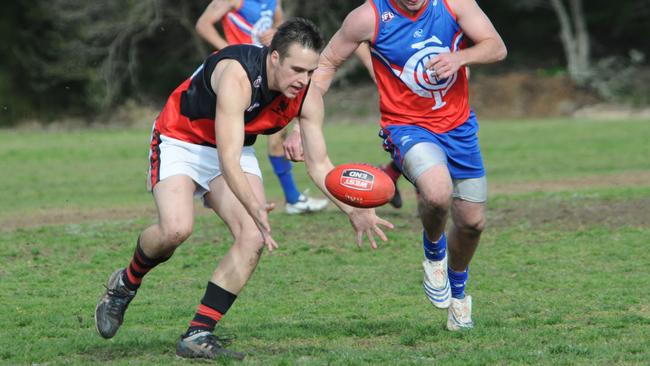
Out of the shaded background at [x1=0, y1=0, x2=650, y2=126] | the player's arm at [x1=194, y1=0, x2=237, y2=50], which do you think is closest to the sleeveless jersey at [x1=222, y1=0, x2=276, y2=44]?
the player's arm at [x1=194, y1=0, x2=237, y2=50]

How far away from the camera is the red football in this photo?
5.58 metres

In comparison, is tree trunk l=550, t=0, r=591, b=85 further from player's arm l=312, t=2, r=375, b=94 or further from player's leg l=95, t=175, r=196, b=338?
player's leg l=95, t=175, r=196, b=338

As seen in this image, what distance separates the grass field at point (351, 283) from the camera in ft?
18.8

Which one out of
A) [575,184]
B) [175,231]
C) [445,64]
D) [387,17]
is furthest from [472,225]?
[575,184]

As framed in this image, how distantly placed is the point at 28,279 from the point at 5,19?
1039 inches

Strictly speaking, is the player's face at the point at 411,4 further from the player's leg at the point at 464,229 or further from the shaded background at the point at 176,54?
the shaded background at the point at 176,54

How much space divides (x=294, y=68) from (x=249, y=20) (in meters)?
6.08

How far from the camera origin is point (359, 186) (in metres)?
5.59

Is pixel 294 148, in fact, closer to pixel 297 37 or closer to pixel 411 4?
pixel 297 37

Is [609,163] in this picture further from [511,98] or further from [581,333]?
[511,98]

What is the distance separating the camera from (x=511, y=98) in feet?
97.7

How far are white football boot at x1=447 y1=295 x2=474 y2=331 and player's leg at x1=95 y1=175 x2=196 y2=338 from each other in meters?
1.65

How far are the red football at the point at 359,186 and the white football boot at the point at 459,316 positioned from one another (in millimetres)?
996

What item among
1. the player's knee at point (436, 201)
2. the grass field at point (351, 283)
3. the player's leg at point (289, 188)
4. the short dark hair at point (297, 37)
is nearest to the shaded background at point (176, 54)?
the grass field at point (351, 283)
